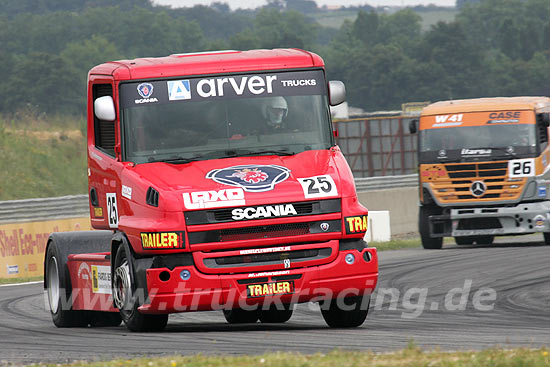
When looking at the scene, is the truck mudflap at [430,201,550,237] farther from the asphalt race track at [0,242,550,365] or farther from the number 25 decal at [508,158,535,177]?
the asphalt race track at [0,242,550,365]

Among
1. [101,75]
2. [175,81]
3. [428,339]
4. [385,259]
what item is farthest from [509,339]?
[385,259]

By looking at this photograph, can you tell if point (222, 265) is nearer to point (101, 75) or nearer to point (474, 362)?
point (101, 75)

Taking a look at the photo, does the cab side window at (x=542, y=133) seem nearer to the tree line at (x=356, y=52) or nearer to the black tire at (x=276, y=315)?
the black tire at (x=276, y=315)

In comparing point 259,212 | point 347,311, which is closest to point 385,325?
point 347,311

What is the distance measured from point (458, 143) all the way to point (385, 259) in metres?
3.25

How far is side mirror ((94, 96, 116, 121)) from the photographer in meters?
10.5

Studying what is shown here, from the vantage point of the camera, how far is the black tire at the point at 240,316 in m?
12.5

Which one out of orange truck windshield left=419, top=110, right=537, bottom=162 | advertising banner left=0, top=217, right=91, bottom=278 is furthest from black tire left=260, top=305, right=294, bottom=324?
advertising banner left=0, top=217, right=91, bottom=278

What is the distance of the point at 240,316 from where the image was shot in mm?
12516

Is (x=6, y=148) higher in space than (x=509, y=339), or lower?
lower

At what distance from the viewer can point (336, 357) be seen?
7609 millimetres

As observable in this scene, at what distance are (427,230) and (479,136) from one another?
2499mm

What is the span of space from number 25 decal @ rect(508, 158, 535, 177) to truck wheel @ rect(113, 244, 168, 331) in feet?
43.8

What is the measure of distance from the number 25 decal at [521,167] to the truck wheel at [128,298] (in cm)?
1335
